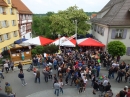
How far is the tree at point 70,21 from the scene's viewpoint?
23.2m

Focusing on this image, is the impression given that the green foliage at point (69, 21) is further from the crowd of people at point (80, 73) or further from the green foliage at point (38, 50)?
the crowd of people at point (80, 73)

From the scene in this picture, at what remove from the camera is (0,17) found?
1970 cm

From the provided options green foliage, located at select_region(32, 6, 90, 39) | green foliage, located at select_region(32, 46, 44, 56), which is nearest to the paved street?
green foliage, located at select_region(32, 46, 44, 56)

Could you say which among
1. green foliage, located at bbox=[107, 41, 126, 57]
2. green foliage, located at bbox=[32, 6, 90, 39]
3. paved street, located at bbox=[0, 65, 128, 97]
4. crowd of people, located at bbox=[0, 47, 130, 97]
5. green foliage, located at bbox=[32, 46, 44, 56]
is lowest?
paved street, located at bbox=[0, 65, 128, 97]

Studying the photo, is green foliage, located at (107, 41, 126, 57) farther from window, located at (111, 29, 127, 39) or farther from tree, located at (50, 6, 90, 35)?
tree, located at (50, 6, 90, 35)

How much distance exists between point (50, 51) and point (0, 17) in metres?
9.95

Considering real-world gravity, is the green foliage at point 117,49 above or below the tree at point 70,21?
below

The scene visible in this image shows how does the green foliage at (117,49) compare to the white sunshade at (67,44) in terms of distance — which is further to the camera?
the white sunshade at (67,44)

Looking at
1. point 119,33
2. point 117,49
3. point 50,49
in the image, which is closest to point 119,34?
point 119,33

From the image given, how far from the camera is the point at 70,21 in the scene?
23984mm

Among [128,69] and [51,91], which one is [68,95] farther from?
[128,69]

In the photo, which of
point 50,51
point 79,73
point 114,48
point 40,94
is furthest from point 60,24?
point 40,94

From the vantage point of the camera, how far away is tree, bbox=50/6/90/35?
2320 cm

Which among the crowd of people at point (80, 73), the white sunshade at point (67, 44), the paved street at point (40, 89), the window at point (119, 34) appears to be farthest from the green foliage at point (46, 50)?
the window at point (119, 34)
